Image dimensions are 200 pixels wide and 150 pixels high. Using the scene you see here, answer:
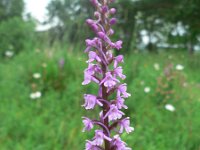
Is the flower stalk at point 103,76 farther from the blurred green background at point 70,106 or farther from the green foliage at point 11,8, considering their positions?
the green foliage at point 11,8

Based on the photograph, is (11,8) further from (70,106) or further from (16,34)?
(70,106)

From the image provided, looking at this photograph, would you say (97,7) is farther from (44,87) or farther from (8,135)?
(44,87)

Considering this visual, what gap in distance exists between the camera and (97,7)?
5.25ft

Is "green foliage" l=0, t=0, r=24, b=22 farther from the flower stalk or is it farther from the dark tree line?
the flower stalk

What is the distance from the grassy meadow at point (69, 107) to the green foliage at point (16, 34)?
351cm

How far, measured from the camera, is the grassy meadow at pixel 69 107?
14.0 ft

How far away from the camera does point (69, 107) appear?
17.7 ft

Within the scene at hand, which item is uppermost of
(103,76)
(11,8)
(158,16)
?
(103,76)

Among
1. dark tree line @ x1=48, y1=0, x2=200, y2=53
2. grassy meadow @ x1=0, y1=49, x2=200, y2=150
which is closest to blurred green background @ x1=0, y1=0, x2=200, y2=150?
grassy meadow @ x1=0, y1=49, x2=200, y2=150

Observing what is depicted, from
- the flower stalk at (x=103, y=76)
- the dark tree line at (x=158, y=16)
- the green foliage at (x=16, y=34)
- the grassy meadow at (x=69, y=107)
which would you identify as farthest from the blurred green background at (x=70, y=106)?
the dark tree line at (x=158, y=16)

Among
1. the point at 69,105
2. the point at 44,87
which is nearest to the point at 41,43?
the point at 44,87

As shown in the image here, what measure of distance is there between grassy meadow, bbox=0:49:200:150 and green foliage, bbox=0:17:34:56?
11.5 ft

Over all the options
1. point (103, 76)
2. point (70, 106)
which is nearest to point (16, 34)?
point (70, 106)

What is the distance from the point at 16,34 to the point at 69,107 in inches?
259
